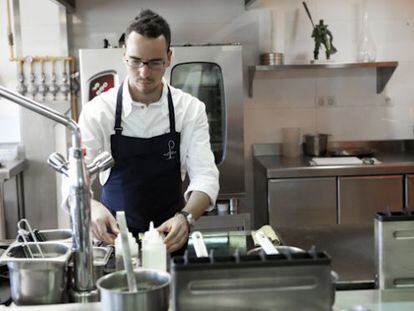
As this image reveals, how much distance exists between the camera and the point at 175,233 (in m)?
1.72

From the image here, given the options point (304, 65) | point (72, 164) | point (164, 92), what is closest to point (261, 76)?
point (304, 65)

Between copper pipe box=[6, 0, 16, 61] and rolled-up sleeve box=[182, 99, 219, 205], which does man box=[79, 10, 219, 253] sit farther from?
copper pipe box=[6, 0, 16, 61]

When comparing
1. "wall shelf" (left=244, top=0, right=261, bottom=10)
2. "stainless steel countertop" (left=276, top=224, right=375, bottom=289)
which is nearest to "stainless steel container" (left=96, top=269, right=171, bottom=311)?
"stainless steel countertop" (left=276, top=224, right=375, bottom=289)

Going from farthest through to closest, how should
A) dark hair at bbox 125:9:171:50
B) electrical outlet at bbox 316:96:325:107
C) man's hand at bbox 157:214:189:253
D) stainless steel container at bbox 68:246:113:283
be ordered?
1. electrical outlet at bbox 316:96:325:107
2. dark hair at bbox 125:9:171:50
3. man's hand at bbox 157:214:189:253
4. stainless steel container at bbox 68:246:113:283

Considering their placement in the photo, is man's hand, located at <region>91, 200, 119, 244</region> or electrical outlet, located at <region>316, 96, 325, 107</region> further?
electrical outlet, located at <region>316, 96, 325, 107</region>

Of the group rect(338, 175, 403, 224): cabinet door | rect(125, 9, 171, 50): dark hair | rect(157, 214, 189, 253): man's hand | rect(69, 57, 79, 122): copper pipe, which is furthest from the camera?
rect(69, 57, 79, 122): copper pipe

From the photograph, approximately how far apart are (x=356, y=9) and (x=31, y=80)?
2.51m

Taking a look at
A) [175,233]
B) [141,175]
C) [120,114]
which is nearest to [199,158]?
[141,175]

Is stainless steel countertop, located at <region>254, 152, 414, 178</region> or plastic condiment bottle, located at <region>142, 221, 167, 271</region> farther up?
plastic condiment bottle, located at <region>142, 221, 167, 271</region>

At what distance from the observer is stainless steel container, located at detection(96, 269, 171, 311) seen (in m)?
1.04

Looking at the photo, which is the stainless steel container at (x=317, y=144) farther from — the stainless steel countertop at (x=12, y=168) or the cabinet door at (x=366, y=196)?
the stainless steel countertop at (x=12, y=168)

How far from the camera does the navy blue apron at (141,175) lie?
225 cm

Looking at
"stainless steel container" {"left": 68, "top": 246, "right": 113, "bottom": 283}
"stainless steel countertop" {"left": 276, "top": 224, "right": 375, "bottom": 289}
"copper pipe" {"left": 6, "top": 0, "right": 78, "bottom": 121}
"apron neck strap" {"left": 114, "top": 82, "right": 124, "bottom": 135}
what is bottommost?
"stainless steel countertop" {"left": 276, "top": 224, "right": 375, "bottom": 289}

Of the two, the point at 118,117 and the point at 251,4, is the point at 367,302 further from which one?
the point at 251,4
